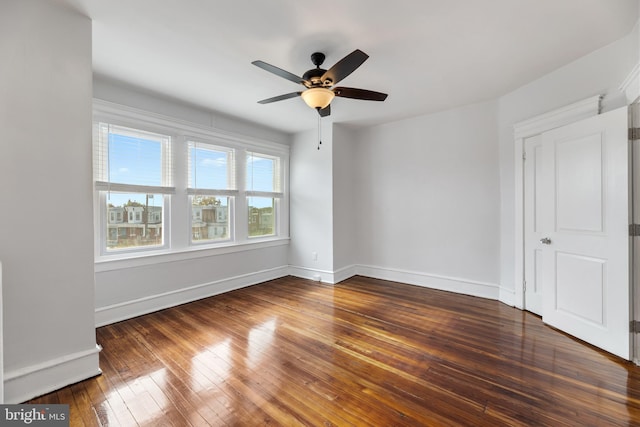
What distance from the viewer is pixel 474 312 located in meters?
3.29

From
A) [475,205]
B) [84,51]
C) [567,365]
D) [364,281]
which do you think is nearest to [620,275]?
[567,365]

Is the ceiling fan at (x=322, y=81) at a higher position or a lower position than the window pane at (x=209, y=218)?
higher

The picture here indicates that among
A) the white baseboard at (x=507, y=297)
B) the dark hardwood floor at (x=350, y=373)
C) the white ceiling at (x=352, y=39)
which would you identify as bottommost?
the dark hardwood floor at (x=350, y=373)

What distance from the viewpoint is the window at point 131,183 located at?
3014 mm

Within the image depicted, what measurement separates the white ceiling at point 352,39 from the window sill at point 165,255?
200cm

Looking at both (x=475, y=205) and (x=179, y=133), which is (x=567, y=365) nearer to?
(x=475, y=205)

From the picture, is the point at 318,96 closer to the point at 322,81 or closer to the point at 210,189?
the point at 322,81

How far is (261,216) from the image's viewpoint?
484 cm

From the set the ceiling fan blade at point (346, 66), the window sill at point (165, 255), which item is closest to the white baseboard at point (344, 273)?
the window sill at point (165, 255)

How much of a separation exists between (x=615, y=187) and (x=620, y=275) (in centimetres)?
76

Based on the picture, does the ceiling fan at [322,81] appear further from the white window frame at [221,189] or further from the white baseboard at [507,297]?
the white baseboard at [507,297]

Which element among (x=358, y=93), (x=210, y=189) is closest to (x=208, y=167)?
(x=210, y=189)

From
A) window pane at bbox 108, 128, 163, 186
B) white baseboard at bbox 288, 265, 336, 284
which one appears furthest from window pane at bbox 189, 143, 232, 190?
white baseboard at bbox 288, 265, 336, 284

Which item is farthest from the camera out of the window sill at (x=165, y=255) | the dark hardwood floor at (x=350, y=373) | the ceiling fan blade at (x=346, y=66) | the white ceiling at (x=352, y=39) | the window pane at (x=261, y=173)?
the window pane at (x=261, y=173)
